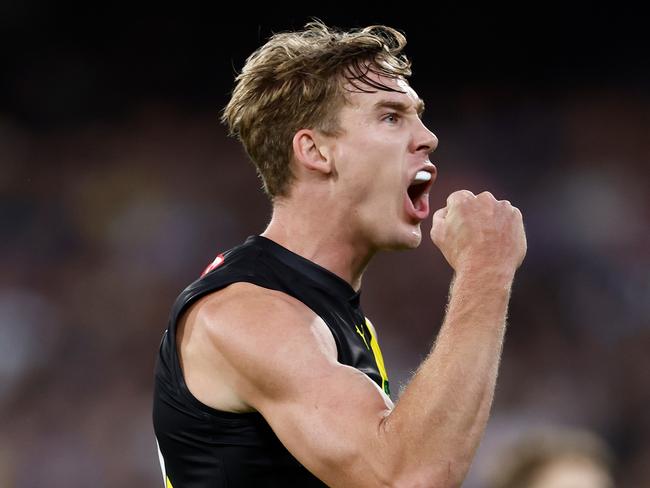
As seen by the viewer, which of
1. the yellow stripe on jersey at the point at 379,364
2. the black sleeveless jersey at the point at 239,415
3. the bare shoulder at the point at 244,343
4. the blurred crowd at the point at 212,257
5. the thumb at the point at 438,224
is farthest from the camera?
the blurred crowd at the point at 212,257

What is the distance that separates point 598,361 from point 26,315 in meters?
3.98

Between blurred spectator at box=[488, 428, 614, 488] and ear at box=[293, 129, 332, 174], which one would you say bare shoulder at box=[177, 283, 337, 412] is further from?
blurred spectator at box=[488, 428, 614, 488]

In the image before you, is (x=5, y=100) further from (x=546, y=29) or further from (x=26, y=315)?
(x=546, y=29)

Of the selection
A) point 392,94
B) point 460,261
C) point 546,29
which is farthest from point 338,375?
point 546,29

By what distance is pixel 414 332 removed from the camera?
708cm

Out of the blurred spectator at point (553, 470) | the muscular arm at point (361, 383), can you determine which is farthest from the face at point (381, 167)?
the blurred spectator at point (553, 470)

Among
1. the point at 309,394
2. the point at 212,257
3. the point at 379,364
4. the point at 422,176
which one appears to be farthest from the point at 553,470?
the point at 212,257

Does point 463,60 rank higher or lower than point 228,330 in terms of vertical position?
higher

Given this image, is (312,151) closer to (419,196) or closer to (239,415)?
(419,196)

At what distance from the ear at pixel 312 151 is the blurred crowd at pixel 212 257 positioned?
157 inches

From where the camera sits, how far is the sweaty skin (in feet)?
6.67

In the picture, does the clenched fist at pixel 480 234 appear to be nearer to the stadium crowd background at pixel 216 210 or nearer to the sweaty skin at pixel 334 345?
the sweaty skin at pixel 334 345

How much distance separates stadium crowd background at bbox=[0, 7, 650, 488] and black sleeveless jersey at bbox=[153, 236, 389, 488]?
388 centimetres

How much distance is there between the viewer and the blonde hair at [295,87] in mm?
2797
